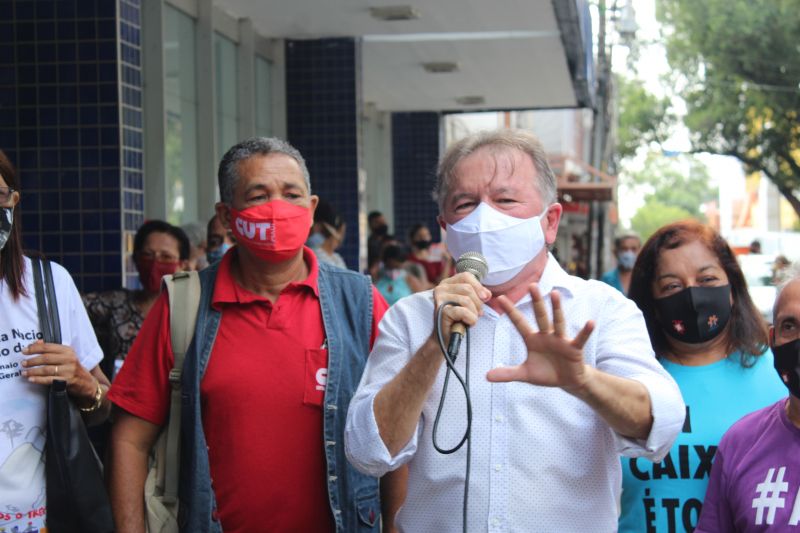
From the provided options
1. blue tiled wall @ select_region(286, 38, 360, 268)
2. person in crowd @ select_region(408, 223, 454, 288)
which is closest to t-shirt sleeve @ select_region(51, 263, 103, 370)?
blue tiled wall @ select_region(286, 38, 360, 268)

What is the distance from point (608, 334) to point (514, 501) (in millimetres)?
472

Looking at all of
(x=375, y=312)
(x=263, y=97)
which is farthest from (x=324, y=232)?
(x=263, y=97)

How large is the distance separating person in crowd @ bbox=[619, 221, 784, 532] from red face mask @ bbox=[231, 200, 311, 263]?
1257 mm

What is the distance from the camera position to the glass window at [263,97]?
12.2m

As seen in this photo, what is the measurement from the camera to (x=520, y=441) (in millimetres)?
2650

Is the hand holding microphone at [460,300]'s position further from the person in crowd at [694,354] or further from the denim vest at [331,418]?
the person in crowd at [694,354]

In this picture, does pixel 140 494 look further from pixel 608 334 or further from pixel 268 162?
pixel 608 334

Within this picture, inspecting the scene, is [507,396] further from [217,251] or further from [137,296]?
[217,251]

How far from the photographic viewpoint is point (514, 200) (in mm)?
2752

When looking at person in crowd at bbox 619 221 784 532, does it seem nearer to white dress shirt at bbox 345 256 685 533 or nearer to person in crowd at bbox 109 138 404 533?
white dress shirt at bbox 345 256 685 533

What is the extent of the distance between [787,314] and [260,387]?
1603mm

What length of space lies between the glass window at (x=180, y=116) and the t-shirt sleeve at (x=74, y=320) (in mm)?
6084

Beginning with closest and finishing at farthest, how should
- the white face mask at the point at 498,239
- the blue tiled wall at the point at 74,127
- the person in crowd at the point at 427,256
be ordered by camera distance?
the white face mask at the point at 498,239
the blue tiled wall at the point at 74,127
the person in crowd at the point at 427,256

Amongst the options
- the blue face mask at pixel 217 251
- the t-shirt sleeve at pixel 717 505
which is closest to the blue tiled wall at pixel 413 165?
the blue face mask at pixel 217 251
